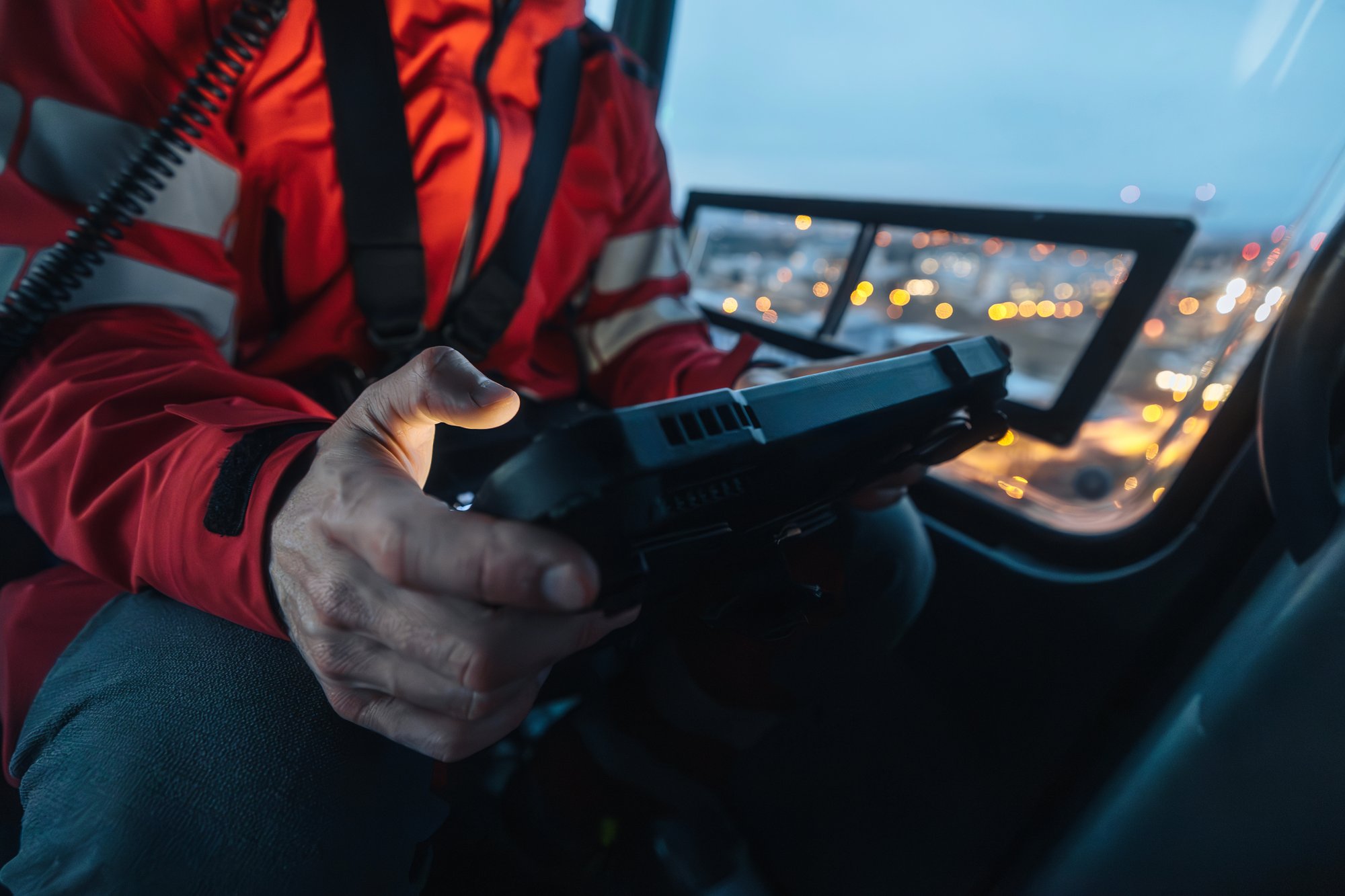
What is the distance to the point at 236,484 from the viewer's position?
1.46 feet

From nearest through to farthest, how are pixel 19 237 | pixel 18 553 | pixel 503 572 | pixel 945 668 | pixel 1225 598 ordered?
1. pixel 503 572
2. pixel 19 237
3. pixel 18 553
4. pixel 1225 598
5. pixel 945 668

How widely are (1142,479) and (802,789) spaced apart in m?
0.87

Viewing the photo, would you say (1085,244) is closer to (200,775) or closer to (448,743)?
(448,743)

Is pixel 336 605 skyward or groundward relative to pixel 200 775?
skyward

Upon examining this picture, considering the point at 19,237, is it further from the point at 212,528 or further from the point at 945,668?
the point at 945,668

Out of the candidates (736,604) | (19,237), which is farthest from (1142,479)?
(19,237)

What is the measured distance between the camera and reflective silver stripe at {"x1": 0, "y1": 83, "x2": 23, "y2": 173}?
1.84ft

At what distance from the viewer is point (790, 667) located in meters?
0.74

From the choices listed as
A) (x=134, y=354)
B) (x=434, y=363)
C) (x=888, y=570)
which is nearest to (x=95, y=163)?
(x=134, y=354)

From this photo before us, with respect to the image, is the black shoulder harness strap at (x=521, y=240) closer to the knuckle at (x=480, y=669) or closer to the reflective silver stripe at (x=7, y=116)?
the reflective silver stripe at (x=7, y=116)

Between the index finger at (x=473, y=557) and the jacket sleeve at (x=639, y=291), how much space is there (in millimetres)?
864

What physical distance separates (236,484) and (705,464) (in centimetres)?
39

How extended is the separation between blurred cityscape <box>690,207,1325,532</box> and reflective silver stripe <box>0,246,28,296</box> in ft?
3.37

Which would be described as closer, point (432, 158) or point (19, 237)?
point (19, 237)
